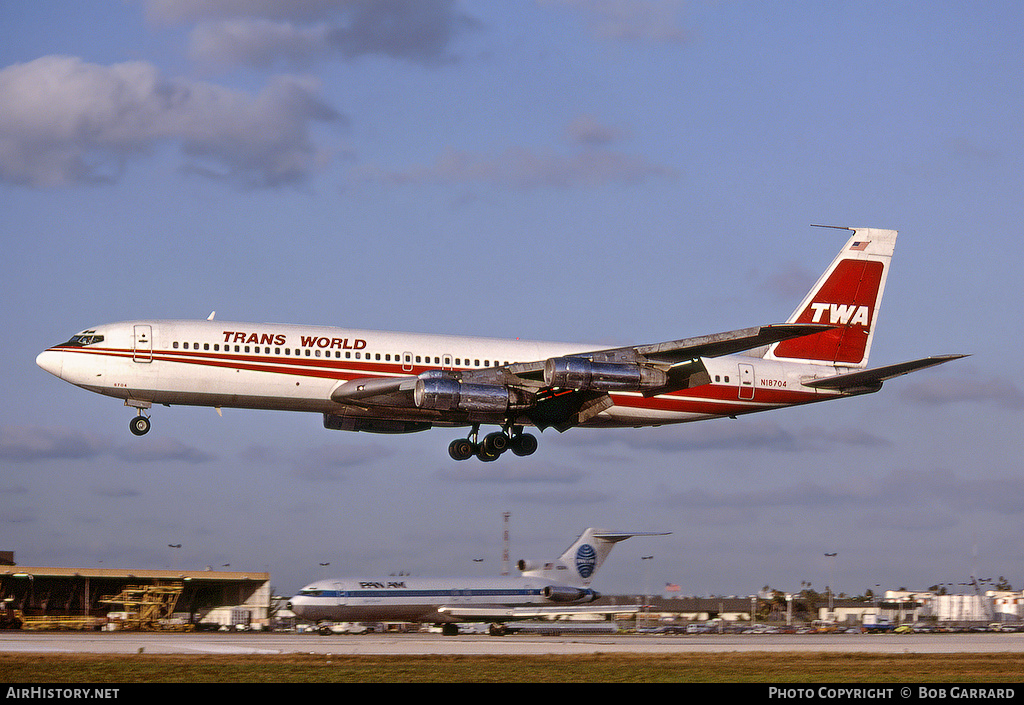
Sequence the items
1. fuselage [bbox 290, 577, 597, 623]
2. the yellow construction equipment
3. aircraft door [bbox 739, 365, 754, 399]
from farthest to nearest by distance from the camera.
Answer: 1. the yellow construction equipment
2. fuselage [bbox 290, 577, 597, 623]
3. aircraft door [bbox 739, 365, 754, 399]

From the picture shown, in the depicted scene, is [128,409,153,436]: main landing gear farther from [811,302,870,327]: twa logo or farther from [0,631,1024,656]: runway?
[811,302,870,327]: twa logo

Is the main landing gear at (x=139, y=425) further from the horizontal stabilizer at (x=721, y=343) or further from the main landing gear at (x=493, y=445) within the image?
the horizontal stabilizer at (x=721, y=343)

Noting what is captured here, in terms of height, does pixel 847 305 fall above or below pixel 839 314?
above

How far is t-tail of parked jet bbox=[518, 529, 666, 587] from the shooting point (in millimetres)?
85844

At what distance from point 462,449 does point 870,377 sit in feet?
66.8

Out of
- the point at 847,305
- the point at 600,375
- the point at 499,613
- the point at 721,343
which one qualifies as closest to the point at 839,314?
the point at 847,305

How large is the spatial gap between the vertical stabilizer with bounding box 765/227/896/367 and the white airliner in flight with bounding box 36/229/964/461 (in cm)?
249

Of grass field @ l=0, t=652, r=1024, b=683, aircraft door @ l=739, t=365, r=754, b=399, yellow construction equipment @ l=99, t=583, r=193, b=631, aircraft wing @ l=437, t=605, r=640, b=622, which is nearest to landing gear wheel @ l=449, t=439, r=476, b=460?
grass field @ l=0, t=652, r=1024, b=683

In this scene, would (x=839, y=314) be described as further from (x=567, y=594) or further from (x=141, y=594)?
(x=141, y=594)

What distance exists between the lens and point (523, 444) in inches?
2244

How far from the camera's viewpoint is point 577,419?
56594 mm

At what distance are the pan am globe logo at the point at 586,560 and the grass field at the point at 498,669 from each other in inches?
1600
